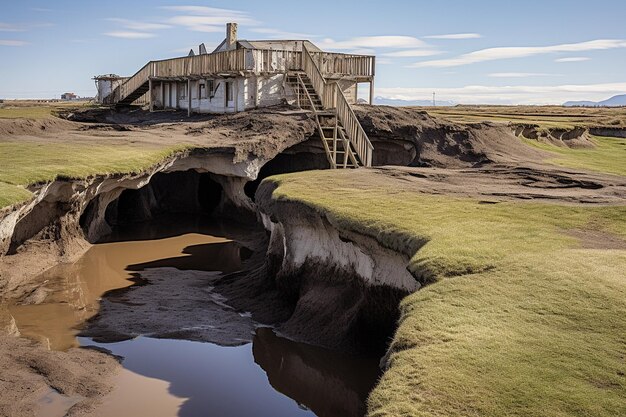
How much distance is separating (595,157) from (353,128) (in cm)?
1263

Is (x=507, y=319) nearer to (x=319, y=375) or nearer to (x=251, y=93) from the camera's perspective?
(x=319, y=375)

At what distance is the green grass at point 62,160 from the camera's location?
2077 centimetres

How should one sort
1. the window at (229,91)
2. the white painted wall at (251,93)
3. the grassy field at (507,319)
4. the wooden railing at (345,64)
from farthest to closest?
the window at (229,91) < the wooden railing at (345,64) < the white painted wall at (251,93) < the grassy field at (507,319)

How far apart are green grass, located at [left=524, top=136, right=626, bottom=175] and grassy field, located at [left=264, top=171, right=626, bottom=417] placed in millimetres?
14049

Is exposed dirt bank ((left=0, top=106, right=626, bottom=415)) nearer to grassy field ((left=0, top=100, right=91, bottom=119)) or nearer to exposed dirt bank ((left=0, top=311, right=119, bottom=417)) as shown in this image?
exposed dirt bank ((left=0, top=311, right=119, bottom=417))

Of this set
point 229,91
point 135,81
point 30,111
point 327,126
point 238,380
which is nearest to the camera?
point 238,380

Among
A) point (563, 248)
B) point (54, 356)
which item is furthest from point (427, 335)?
point (54, 356)

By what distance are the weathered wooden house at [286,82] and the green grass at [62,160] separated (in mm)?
8019

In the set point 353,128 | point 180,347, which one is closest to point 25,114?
point 353,128

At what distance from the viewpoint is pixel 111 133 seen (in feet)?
116

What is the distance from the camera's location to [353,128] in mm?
34094

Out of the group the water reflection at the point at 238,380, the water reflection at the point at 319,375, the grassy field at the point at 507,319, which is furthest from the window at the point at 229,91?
the grassy field at the point at 507,319

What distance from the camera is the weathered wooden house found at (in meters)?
34.6

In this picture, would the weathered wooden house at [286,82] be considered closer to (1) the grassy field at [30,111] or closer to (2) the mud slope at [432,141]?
(2) the mud slope at [432,141]
